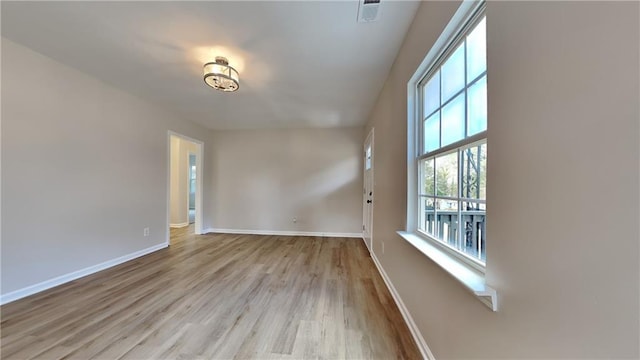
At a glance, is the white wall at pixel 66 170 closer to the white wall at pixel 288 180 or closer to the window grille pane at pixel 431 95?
the white wall at pixel 288 180

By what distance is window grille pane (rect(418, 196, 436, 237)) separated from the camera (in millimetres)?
1616

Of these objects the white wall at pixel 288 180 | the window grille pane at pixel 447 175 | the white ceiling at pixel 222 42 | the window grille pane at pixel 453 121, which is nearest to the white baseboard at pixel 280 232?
the white wall at pixel 288 180

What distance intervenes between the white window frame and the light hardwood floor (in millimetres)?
737

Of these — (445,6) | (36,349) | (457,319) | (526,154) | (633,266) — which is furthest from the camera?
(36,349)

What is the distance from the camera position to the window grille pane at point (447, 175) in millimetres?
1306

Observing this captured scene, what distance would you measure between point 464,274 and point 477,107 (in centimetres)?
79

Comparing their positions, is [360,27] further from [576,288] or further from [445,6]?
[576,288]

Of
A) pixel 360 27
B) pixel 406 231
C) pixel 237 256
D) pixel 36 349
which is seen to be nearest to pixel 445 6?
pixel 360 27

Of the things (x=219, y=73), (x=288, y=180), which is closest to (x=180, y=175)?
(x=288, y=180)

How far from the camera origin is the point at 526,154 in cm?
73

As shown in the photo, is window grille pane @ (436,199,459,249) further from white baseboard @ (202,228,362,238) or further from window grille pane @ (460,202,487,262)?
white baseboard @ (202,228,362,238)

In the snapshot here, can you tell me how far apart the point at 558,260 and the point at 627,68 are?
467mm

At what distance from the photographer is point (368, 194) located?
4121mm

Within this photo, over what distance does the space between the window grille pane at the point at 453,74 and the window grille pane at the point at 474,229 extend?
66 cm
